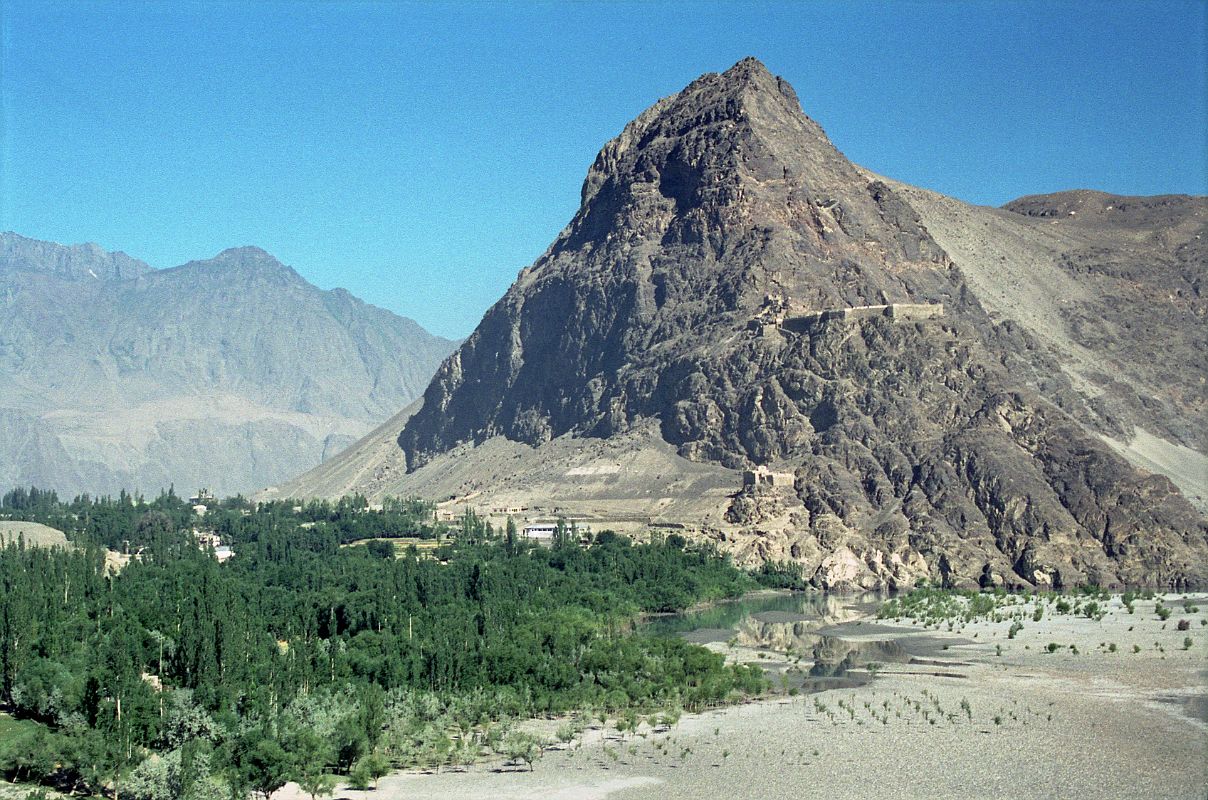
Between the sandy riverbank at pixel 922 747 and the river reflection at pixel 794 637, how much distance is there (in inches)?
184

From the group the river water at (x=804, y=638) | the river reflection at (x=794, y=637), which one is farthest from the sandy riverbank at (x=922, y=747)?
the river water at (x=804, y=638)

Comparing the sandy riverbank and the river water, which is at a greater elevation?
the river water

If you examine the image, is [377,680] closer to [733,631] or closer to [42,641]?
[42,641]

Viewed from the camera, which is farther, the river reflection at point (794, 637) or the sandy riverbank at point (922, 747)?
the river reflection at point (794, 637)

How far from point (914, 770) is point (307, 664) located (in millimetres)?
40742

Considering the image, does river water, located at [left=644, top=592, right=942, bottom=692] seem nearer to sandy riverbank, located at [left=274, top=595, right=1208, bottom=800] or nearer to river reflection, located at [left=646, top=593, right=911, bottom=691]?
river reflection, located at [left=646, top=593, right=911, bottom=691]

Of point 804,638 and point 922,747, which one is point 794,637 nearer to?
point 804,638

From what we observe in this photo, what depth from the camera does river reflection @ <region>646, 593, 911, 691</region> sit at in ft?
443

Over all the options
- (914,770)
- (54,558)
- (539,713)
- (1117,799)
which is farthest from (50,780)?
(54,558)

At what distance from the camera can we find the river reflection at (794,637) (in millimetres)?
135125

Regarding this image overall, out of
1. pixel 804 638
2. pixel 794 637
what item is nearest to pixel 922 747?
pixel 804 638

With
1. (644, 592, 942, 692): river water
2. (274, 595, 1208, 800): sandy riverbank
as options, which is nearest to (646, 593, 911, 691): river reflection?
(644, 592, 942, 692): river water

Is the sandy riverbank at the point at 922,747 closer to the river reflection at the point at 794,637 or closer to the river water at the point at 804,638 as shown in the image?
the river reflection at the point at 794,637

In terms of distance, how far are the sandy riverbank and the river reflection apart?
466 centimetres
